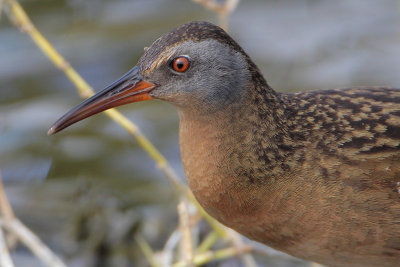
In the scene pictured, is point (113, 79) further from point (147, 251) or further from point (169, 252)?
point (169, 252)

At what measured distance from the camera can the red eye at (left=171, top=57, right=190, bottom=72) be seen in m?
3.42

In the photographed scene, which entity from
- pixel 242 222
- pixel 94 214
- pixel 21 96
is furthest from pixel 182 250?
pixel 21 96

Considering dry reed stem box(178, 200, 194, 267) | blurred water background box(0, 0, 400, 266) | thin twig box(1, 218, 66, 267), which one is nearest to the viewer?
dry reed stem box(178, 200, 194, 267)

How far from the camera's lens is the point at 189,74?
3453 mm

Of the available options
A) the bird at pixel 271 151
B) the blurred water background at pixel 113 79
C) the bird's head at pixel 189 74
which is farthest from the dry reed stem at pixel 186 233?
the blurred water background at pixel 113 79

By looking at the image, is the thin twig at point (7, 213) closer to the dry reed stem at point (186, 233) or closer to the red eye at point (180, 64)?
the dry reed stem at point (186, 233)

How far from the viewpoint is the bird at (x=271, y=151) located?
3.40 m

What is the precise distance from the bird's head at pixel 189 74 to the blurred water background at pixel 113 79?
59.8 inches

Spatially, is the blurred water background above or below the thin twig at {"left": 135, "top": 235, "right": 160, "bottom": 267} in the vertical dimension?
above

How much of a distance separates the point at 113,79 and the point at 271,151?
324 centimetres

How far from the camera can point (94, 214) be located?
4.88 m

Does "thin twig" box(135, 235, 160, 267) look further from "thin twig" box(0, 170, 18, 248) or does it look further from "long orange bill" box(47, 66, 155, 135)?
"long orange bill" box(47, 66, 155, 135)

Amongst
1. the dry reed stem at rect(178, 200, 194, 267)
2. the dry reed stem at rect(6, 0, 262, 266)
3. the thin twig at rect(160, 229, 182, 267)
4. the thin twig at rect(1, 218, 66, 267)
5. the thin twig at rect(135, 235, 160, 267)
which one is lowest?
the thin twig at rect(135, 235, 160, 267)

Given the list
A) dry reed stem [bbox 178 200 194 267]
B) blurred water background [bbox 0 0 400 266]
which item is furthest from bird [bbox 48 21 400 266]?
blurred water background [bbox 0 0 400 266]
